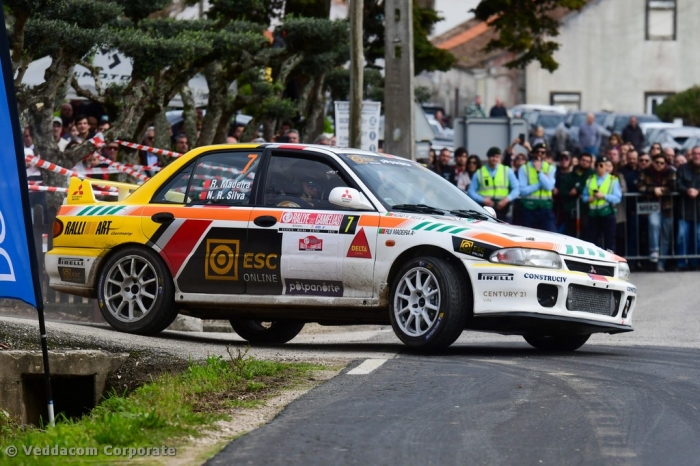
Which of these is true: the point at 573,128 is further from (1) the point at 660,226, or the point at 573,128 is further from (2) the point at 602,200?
(2) the point at 602,200

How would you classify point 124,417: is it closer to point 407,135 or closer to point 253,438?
point 253,438

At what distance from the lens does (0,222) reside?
7660mm

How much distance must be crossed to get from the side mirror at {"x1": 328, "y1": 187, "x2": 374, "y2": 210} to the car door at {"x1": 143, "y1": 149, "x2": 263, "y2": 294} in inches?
33.7

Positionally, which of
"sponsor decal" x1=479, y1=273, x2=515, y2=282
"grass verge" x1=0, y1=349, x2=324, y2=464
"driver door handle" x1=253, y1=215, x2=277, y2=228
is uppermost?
"driver door handle" x1=253, y1=215, x2=277, y2=228

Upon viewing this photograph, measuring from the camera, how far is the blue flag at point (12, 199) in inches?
298

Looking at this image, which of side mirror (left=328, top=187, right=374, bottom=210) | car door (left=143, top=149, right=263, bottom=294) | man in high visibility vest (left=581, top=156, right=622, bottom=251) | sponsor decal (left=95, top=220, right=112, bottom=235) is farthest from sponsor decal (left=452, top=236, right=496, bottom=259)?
man in high visibility vest (left=581, top=156, right=622, bottom=251)

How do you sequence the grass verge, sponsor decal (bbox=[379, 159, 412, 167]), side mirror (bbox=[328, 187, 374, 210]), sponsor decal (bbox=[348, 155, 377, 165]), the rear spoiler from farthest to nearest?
the rear spoiler → sponsor decal (bbox=[379, 159, 412, 167]) → sponsor decal (bbox=[348, 155, 377, 165]) → side mirror (bbox=[328, 187, 374, 210]) → the grass verge

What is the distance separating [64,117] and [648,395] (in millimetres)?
17456

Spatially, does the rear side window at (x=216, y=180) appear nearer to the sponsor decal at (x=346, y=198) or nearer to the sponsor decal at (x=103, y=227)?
the sponsor decal at (x=103, y=227)

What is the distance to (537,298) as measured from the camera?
1066 cm

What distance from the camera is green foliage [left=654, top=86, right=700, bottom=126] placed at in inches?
1980

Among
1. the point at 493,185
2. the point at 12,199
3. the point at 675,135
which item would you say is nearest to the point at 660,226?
the point at 493,185

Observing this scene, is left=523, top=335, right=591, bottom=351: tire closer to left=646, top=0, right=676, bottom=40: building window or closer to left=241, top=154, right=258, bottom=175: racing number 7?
left=241, top=154, right=258, bottom=175: racing number 7

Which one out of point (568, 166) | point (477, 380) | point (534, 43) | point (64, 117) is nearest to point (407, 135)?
point (568, 166)
